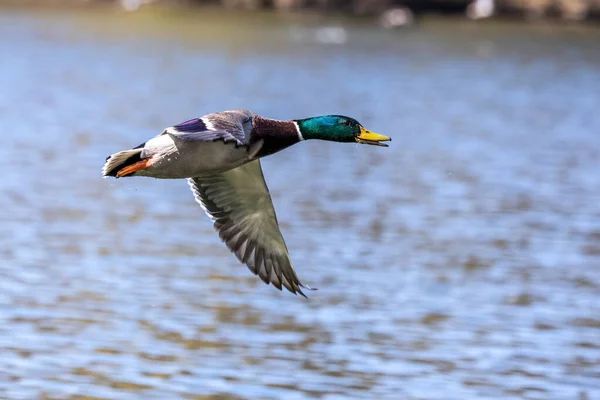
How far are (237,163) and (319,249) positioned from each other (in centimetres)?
705

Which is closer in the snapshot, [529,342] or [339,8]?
[529,342]

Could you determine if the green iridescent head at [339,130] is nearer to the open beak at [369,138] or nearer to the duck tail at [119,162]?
the open beak at [369,138]

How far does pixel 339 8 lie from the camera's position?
5788 cm

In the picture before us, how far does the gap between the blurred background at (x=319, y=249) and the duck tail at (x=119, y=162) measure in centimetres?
259

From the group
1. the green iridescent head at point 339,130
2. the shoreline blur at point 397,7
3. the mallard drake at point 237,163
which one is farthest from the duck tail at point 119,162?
the shoreline blur at point 397,7

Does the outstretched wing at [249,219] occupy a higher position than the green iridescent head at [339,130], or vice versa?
the green iridescent head at [339,130]

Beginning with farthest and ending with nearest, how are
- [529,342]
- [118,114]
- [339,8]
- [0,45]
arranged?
[339,8] < [0,45] < [118,114] < [529,342]

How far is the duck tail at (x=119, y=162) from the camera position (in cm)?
781

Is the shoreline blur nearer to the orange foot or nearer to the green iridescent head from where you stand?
A: the green iridescent head

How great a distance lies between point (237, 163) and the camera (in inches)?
318

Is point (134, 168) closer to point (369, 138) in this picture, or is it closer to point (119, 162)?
point (119, 162)

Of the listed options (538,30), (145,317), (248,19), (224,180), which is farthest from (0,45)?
(224,180)

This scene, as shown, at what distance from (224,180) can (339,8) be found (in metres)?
49.4

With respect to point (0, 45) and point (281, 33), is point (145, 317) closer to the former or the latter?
point (0, 45)
